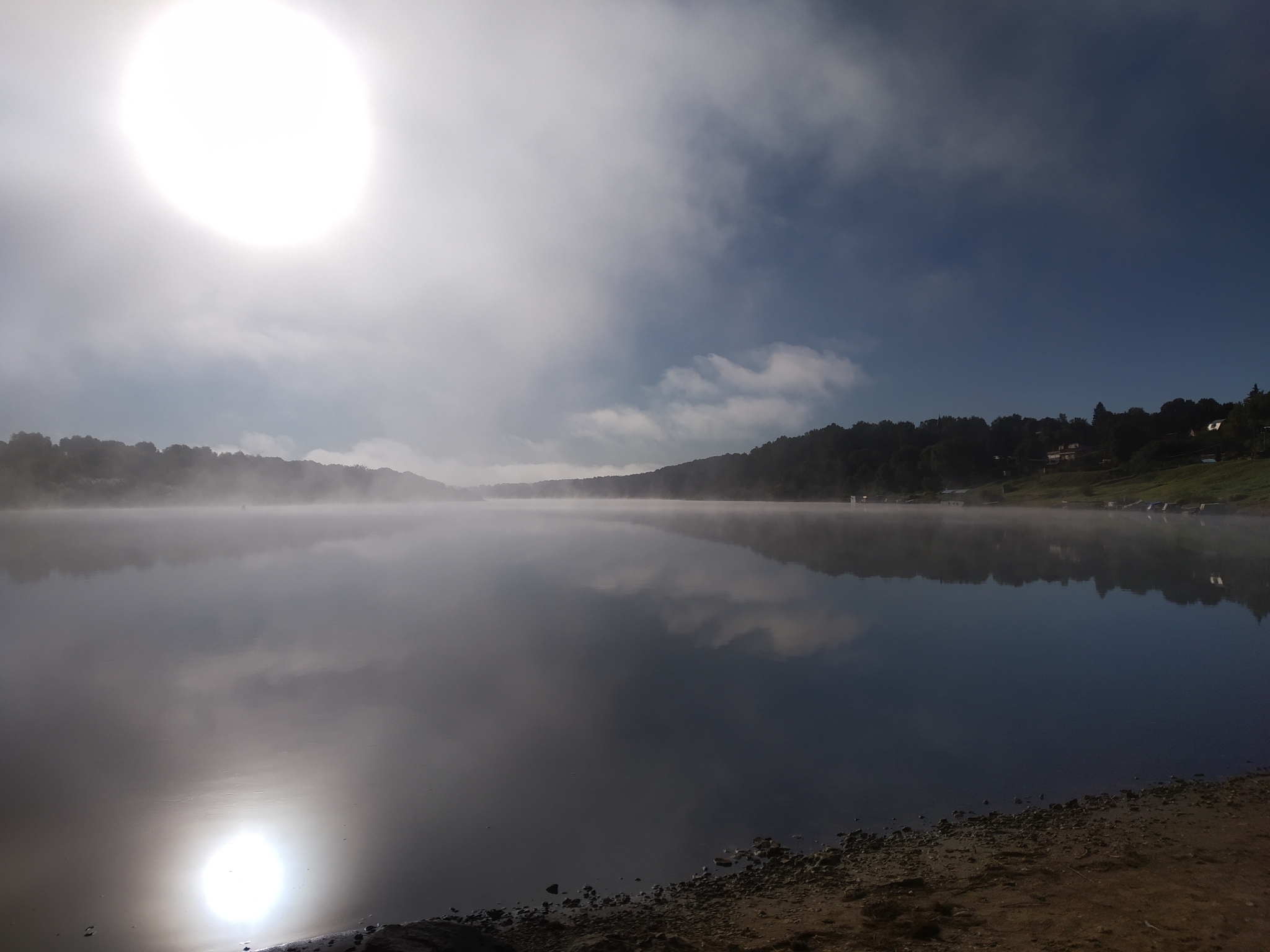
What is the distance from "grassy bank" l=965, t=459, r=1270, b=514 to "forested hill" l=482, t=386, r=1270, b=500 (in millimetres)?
4573

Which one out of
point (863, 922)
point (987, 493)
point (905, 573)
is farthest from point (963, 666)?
point (987, 493)

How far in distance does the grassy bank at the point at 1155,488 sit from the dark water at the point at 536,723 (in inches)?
1791

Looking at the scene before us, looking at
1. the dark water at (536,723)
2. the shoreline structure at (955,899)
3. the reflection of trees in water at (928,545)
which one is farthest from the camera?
the reflection of trees in water at (928,545)

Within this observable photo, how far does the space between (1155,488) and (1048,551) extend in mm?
53338

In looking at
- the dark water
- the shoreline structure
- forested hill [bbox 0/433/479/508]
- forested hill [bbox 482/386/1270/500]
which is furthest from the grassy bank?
forested hill [bbox 0/433/479/508]

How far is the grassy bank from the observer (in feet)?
181

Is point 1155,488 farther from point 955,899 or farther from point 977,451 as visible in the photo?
point 955,899

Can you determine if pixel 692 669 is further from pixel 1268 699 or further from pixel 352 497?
pixel 352 497

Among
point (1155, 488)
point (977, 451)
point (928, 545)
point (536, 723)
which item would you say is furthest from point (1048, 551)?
point (977, 451)

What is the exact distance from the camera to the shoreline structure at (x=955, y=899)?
413 centimetres

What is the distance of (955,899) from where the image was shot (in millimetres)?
4637

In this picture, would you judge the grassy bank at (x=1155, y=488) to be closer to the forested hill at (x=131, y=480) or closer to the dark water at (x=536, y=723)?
the dark water at (x=536, y=723)

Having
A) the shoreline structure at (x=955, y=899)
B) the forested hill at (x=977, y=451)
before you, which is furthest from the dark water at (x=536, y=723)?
the forested hill at (x=977, y=451)

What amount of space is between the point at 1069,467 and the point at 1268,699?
107330 mm
